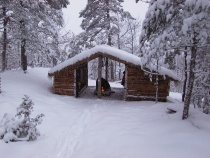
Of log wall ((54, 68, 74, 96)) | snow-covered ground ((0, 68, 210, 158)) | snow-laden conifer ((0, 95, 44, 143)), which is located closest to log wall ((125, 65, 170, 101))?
snow-covered ground ((0, 68, 210, 158))

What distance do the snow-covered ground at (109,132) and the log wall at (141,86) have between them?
1.66 metres

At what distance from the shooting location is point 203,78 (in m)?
12.9

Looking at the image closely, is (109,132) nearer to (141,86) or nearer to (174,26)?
(174,26)

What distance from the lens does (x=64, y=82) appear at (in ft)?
55.4

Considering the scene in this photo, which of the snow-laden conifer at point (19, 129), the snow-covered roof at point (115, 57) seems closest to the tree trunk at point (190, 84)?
the snow-covered roof at point (115, 57)

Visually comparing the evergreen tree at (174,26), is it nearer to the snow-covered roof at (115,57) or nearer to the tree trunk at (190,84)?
the tree trunk at (190,84)

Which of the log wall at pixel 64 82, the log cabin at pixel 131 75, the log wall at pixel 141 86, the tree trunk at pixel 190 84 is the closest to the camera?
the tree trunk at pixel 190 84

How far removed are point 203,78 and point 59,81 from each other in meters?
9.56

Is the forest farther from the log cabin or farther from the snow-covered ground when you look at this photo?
the snow-covered ground

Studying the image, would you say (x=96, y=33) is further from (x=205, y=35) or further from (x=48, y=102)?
(x=205, y=35)

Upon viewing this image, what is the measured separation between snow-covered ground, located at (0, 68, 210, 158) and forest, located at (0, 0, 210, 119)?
1431 mm

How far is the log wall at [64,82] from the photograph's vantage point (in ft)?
55.2

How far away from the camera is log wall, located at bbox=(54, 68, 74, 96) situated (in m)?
16.8


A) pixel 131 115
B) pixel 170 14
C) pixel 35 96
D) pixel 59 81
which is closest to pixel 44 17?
pixel 59 81
